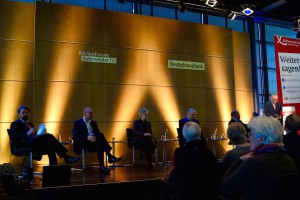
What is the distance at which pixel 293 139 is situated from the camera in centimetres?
294

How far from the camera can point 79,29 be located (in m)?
6.97

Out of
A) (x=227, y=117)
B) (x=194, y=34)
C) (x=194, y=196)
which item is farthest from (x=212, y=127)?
(x=194, y=196)

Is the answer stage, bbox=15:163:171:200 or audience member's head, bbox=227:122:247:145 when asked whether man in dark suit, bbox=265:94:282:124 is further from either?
audience member's head, bbox=227:122:247:145

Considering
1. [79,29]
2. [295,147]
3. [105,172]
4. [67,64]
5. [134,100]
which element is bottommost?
[105,172]

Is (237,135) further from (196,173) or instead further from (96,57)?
(96,57)

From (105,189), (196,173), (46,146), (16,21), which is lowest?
(105,189)

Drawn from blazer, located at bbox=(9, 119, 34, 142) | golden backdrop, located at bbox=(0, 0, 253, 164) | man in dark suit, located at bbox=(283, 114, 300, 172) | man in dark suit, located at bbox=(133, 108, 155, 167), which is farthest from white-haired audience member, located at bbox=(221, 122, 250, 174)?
golden backdrop, located at bbox=(0, 0, 253, 164)

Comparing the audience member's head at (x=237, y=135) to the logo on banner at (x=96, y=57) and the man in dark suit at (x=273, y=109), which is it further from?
the man in dark suit at (x=273, y=109)

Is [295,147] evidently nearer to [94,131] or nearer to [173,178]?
[173,178]

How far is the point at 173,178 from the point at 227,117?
6.17m

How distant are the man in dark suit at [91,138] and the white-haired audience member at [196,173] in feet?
9.31

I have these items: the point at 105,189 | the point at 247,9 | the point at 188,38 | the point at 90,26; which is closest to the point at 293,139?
the point at 105,189

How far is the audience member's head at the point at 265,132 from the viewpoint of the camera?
1.77m

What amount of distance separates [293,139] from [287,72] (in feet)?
16.1
